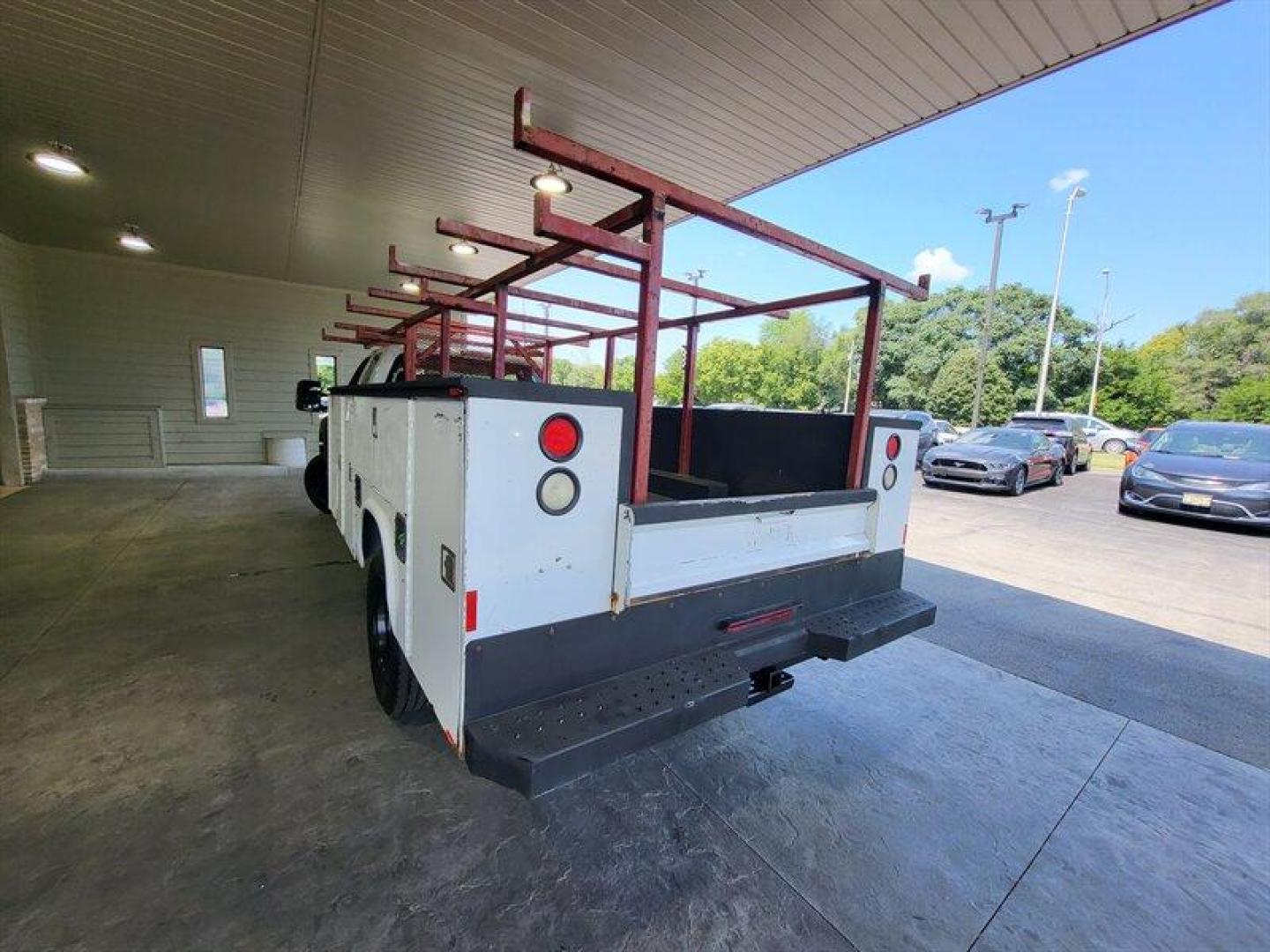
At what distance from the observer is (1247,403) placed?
27484mm

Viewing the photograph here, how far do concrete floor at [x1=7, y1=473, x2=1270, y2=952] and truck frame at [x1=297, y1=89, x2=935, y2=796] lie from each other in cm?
50

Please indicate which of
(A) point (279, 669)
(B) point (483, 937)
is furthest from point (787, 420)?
(A) point (279, 669)

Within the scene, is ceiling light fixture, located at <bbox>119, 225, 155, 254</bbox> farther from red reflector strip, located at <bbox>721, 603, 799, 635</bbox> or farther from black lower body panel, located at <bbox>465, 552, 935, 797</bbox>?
red reflector strip, located at <bbox>721, 603, 799, 635</bbox>

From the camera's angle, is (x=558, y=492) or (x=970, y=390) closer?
(x=558, y=492)

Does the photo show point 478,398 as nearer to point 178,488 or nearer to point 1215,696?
point 1215,696

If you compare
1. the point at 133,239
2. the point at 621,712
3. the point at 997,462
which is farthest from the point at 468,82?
the point at 997,462

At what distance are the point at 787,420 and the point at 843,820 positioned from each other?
6.20 feet

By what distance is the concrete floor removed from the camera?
1521 mm

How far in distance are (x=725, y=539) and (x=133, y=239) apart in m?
10.2

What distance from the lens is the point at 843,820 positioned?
1.95 metres

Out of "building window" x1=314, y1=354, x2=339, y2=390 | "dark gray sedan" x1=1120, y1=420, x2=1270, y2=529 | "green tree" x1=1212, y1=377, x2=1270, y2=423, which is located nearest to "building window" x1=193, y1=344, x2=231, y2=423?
"building window" x1=314, y1=354, x2=339, y2=390

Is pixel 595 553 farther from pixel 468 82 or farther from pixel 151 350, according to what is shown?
pixel 151 350

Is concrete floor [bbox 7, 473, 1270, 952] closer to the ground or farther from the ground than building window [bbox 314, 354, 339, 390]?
closer to the ground

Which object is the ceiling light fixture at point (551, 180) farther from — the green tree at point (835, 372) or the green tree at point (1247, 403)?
the green tree at point (1247, 403)
